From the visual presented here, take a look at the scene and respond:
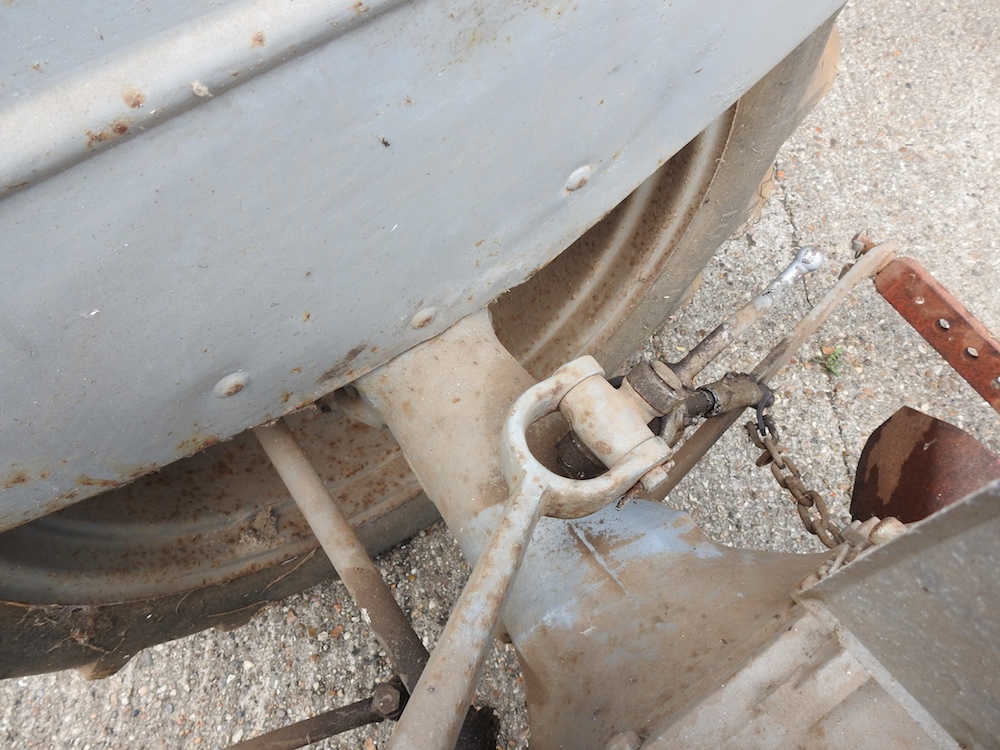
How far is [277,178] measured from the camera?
62cm

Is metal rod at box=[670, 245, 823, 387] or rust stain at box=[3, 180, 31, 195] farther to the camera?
metal rod at box=[670, 245, 823, 387]

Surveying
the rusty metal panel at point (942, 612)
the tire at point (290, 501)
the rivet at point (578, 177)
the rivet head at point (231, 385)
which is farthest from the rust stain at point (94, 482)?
the rusty metal panel at point (942, 612)

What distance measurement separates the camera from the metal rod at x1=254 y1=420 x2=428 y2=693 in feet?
2.93

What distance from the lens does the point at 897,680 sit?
563 mm

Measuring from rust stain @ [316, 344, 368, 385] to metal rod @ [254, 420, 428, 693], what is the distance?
195 mm

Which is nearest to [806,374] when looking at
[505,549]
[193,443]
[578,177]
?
[578,177]

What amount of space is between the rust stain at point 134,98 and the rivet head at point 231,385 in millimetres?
292

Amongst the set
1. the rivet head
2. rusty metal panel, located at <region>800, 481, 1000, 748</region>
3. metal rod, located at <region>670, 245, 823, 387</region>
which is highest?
the rivet head

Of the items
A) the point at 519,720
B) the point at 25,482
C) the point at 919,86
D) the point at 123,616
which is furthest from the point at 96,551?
the point at 919,86

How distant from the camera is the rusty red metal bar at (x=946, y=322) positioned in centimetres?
Answer: 117

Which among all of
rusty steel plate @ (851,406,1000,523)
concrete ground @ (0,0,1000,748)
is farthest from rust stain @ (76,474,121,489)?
rusty steel plate @ (851,406,1000,523)

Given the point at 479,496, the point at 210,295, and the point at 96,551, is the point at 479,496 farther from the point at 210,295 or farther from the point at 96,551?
the point at 96,551

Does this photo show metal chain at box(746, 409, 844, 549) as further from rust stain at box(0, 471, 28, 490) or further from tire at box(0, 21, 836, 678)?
rust stain at box(0, 471, 28, 490)

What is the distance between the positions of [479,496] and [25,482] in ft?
1.49
